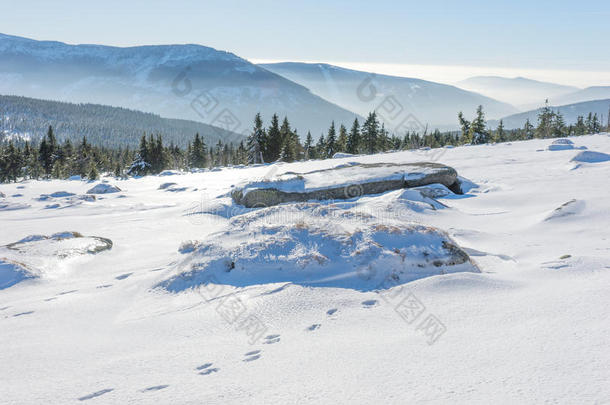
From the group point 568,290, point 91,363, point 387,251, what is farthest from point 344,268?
point 91,363

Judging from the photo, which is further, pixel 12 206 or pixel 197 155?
pixel 197 155

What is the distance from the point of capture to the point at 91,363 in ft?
9.73

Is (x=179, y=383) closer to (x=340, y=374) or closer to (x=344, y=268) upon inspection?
(x=340, y=374)

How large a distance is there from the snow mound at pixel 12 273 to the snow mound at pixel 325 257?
8.58 ft

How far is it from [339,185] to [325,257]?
6880 mm

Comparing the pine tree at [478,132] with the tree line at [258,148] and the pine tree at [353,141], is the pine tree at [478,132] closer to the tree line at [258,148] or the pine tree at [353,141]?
the tree line at [258,148]

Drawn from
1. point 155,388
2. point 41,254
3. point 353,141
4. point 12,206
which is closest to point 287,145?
point 353,141

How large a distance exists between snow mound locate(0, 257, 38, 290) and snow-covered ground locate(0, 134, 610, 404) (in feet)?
0.09

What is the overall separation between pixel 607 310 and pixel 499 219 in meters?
5.22

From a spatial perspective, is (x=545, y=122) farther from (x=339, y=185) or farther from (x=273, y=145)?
(x=339, y=185)

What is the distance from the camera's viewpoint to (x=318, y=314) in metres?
3.54

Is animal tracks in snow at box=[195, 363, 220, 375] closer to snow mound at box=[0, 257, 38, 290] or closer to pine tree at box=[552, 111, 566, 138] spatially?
snow mound at box=[0, 257, 38, 290]

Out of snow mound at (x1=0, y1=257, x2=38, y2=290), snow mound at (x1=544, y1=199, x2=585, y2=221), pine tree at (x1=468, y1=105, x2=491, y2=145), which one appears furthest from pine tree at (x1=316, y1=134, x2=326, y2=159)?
snow mound at (x1=0, y1=257, x2=38, y2=290)

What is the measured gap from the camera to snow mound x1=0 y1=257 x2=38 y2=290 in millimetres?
5307
